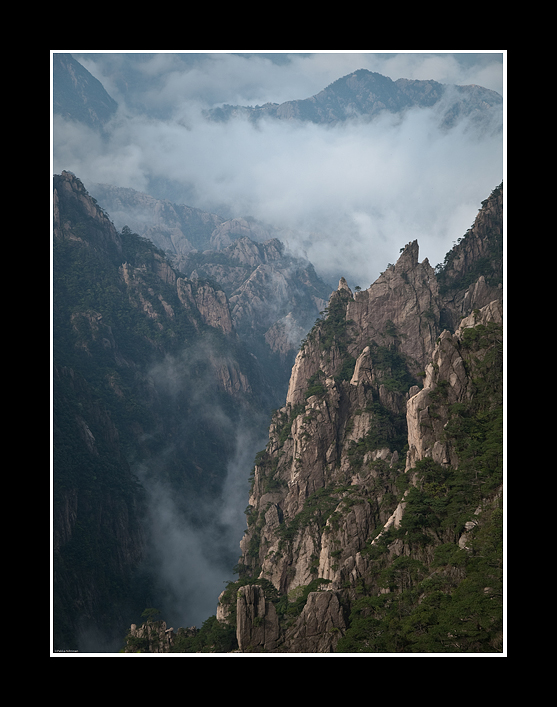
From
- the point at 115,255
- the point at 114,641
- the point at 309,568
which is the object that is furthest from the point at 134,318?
the point at 309,568

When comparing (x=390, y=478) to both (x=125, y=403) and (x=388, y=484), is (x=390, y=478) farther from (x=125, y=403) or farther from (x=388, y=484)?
(x=125, y=403)

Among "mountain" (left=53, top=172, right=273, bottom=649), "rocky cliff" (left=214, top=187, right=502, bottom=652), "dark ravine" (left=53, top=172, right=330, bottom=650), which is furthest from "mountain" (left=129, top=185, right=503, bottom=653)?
"mountain" (left=53, top=172, right=273, bottom=649)

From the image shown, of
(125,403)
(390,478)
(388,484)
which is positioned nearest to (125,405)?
(125,403)

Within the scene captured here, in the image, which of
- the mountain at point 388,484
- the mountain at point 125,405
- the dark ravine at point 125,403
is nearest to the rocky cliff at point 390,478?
the mountain at point 388,484

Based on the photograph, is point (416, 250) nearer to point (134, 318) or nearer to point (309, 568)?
point (309, 568)

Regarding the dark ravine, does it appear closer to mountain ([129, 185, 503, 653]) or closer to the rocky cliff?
mountain ([129, 185, 503, 653])

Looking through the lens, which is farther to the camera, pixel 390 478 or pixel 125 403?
pixel 125 403
